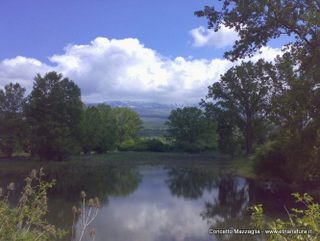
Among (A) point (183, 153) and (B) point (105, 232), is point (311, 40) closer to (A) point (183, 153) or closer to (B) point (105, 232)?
(B) point (105, 232)

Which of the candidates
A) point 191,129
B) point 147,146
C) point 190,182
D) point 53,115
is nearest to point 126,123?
point 147,146

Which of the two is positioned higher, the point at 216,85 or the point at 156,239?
the point at 216,85

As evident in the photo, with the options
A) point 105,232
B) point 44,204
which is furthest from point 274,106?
point 44,204

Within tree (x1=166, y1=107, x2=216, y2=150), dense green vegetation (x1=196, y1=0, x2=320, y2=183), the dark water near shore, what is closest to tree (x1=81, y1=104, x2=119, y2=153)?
tree (x1=166, y1=107, x2=216, y2=150)

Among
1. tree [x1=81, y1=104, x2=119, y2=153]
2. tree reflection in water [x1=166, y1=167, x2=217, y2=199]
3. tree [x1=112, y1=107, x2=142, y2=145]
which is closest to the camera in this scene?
tree reflection in water [x1=166, y1=167, x2=217, y2=199]

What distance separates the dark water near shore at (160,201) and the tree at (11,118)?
1198cm

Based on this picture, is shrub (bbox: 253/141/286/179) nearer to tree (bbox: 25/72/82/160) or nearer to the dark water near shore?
the dark water near shore

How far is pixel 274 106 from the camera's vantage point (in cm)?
2003

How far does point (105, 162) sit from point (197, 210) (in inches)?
1216

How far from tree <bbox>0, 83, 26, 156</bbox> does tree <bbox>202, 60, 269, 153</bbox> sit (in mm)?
25583

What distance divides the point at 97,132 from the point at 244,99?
20.7 metres

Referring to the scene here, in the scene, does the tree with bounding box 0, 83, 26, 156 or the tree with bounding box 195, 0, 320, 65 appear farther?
the tree with bounding box 0, 83, 26, 156

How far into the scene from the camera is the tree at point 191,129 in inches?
2611

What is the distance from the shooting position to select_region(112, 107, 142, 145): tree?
77.6m
